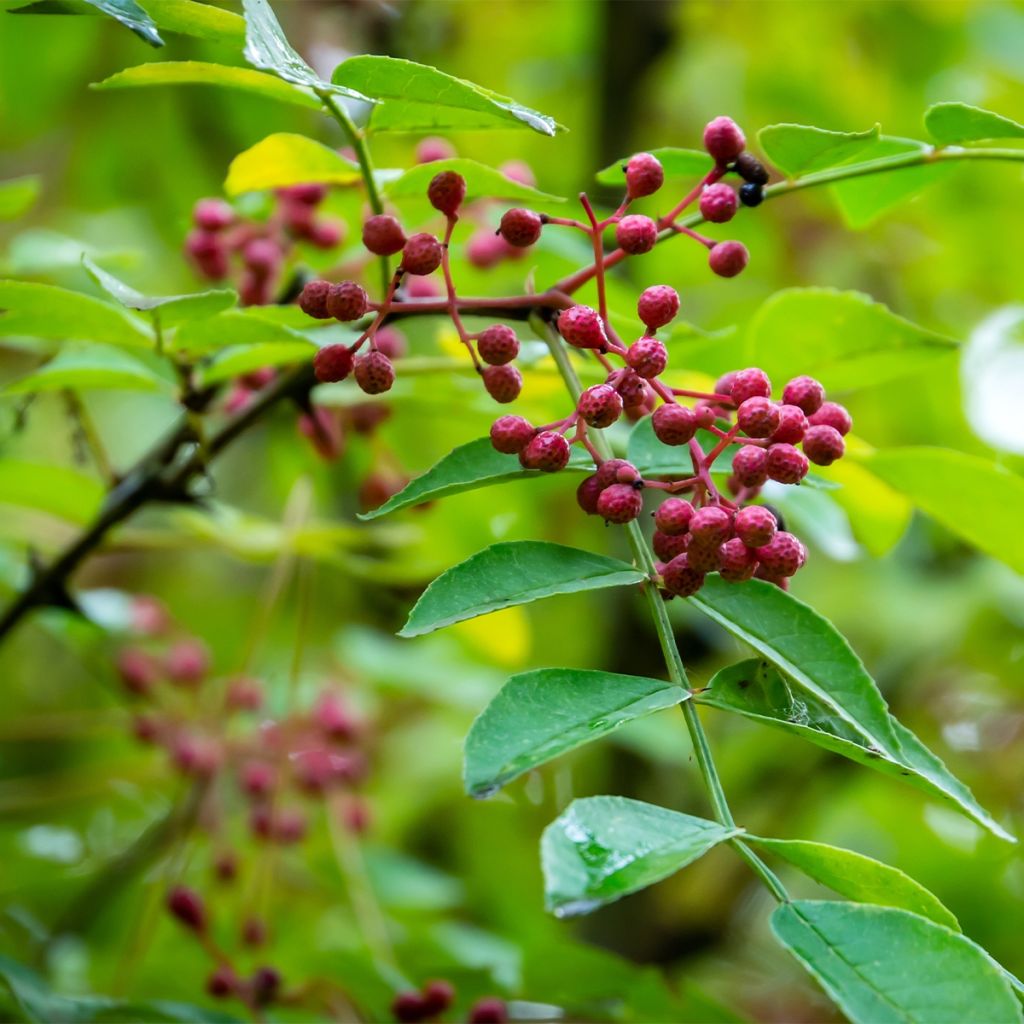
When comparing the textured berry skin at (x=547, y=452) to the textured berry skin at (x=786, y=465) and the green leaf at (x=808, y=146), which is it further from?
the green leaf at (x=808, y=146)

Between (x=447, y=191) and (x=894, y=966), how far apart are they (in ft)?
1.89

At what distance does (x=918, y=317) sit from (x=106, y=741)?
1.88 meters

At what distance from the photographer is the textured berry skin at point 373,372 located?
0.81 meters

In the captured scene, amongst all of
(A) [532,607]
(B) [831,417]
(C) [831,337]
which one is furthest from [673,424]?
(A) [532,607]

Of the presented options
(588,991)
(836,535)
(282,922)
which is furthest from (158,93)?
(588,991)

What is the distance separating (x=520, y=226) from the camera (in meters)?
0.87

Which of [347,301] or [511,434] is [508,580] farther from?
[347,301]

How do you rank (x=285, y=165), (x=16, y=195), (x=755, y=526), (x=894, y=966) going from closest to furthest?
(x=894, y=966) < (x=755, y=526) < (x=285, y=165) < (x=16, y=195)

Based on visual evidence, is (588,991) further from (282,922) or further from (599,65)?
(599,65)

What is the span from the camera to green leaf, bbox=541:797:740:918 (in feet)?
1.96

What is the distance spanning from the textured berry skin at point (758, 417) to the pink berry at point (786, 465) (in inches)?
0.7

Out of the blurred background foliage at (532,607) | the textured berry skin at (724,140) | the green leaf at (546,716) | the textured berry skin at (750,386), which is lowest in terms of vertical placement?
the blurred background foliage at (532,607)

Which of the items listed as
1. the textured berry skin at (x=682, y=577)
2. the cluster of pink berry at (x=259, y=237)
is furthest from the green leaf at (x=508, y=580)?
the cluster of pink berry at (x=259, y=237)

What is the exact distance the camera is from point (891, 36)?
2.50 m
